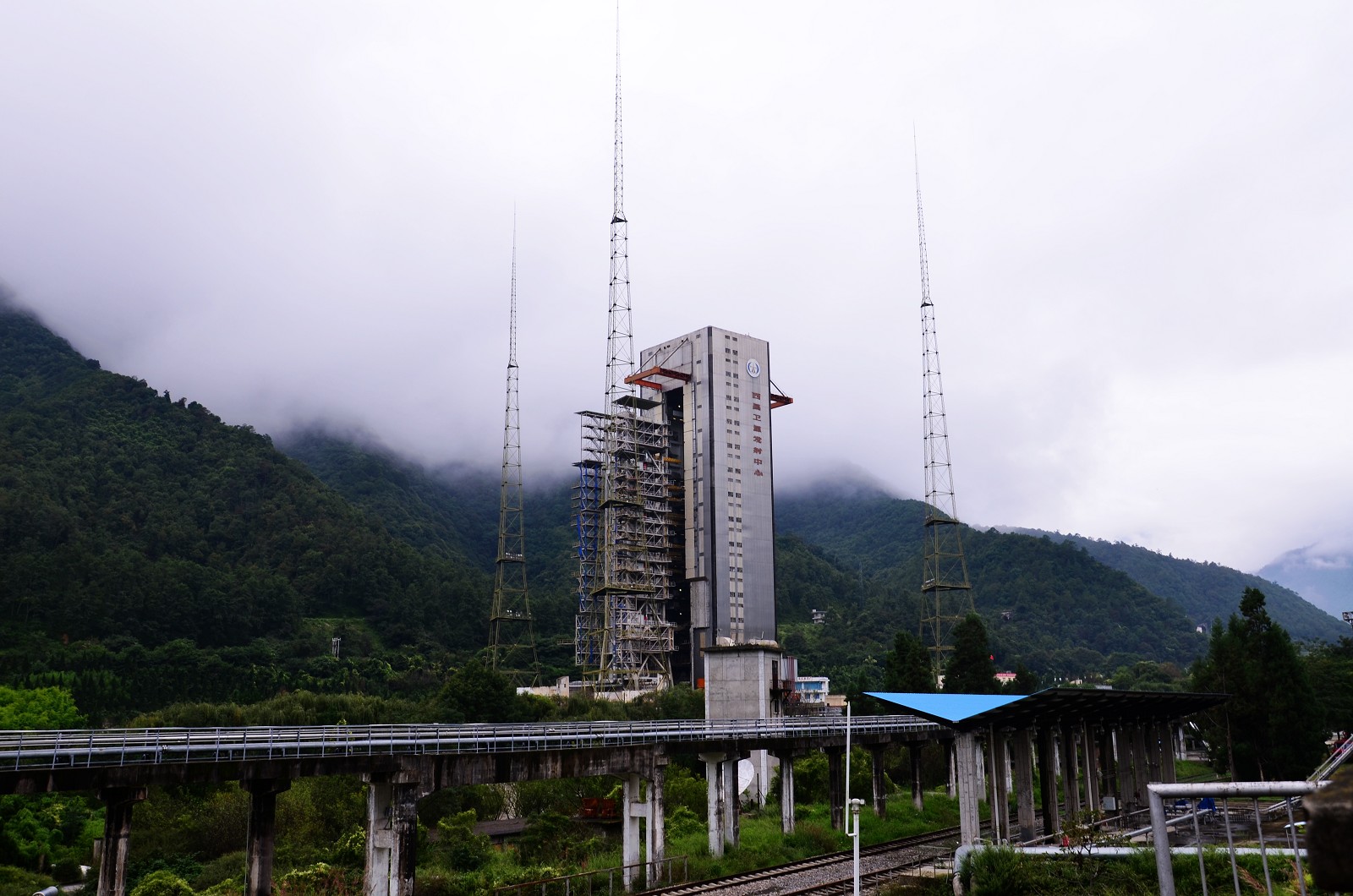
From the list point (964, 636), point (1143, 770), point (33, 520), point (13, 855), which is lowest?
point (13, 855)

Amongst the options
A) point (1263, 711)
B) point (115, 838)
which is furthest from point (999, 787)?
point (1263, 711)

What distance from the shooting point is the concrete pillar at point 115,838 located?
29.7 meters

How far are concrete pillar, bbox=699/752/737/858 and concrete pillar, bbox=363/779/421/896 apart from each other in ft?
59.7

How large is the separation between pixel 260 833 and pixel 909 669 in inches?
2840

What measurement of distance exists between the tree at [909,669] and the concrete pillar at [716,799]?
45.1 m

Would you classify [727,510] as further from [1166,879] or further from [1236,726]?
[1166,879]

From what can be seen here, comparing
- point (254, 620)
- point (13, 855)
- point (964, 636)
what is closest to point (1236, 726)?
point (964, 636)

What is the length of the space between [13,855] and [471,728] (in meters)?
34.9

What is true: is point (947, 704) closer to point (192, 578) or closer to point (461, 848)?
point (461, 848)

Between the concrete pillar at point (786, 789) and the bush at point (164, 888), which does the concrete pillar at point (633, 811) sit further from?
the bush at point (164, 888)

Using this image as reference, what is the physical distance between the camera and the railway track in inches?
1570

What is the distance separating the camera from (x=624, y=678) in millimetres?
131000

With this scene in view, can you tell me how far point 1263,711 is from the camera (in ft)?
232

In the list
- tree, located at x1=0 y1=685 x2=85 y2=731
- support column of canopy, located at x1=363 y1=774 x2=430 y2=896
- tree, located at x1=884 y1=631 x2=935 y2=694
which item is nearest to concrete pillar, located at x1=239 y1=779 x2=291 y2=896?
support column of canopy, located at x1=363 y1=774 x2=430 y2=896
